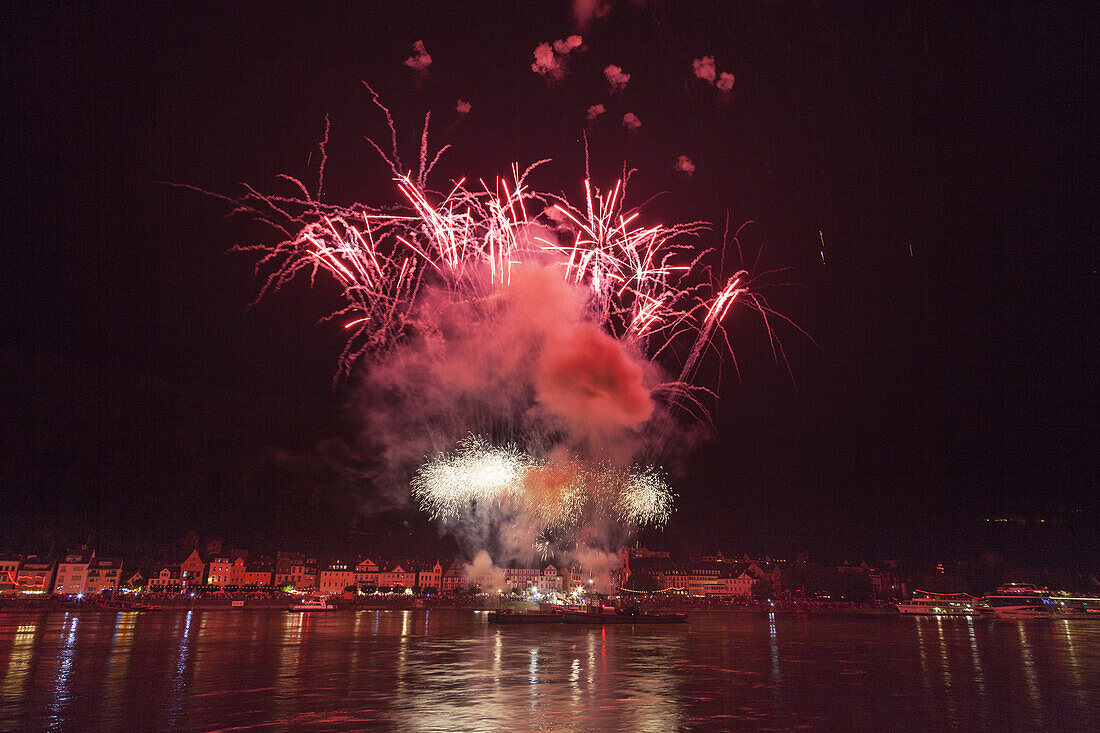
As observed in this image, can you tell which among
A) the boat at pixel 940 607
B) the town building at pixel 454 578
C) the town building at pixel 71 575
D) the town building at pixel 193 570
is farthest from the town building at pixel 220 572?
the boat at pixel 940 607

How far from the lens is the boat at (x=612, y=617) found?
46938mm

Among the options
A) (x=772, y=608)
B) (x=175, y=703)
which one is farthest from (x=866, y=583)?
(x=175, y=703)

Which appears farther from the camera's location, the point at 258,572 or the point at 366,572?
the point at 366,572

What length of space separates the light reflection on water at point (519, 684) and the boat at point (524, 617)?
18.2 m

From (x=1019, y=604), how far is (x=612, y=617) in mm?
50044

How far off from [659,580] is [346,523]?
49.2 metres

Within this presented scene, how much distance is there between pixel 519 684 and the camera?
15.6 metres

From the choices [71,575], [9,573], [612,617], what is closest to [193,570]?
[71,575]

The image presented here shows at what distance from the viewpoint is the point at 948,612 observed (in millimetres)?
68312

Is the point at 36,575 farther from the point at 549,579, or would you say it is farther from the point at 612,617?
the point at 549,579

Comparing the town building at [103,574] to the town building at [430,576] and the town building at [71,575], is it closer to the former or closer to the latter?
the town building at [71,575]

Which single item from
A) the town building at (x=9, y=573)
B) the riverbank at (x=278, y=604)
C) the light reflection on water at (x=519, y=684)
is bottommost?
the riverbank at (x=278, y=604)

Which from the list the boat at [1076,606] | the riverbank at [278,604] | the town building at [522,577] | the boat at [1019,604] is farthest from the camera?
the town building at [522,577]

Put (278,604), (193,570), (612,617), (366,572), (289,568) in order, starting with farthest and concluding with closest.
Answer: (366,572) < (289,568) < (193,570) < (278,604) < (612,617)
